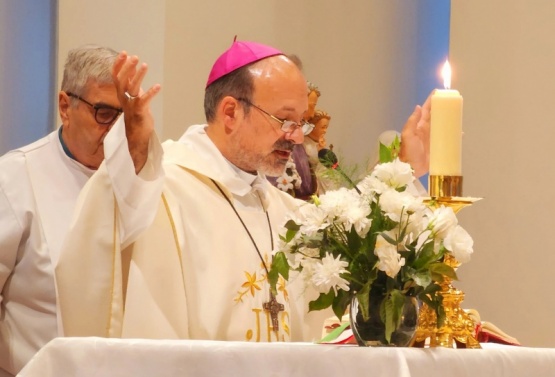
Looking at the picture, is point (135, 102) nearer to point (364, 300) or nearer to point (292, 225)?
point (292, 225)

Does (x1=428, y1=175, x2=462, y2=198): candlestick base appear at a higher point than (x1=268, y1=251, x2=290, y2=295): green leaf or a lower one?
higher

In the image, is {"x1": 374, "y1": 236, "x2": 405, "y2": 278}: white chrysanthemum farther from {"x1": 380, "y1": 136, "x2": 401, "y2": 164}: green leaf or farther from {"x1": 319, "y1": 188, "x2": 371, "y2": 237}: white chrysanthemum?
{"x1": 380, "y1": 136, "x2": 401, "y2": 164}: green leaf

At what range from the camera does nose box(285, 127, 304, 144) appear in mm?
3764

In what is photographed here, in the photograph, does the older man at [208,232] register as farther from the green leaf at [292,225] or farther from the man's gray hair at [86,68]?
the green leaf at [292,225]

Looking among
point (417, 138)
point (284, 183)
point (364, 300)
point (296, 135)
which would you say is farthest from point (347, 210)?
point (284, 183)

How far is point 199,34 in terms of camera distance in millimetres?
6098

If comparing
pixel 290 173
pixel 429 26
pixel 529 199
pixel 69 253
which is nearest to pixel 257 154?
pixel 69 253

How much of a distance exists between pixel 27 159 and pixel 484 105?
125 inches

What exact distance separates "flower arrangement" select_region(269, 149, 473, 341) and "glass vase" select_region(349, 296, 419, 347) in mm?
24

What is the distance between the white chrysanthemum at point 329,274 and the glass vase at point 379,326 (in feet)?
0.19

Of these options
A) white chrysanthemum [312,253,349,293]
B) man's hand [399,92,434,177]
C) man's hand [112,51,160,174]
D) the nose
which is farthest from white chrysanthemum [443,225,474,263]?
the nose

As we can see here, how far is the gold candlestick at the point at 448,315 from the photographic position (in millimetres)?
2379

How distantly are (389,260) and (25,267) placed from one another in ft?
5.54

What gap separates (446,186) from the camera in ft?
7.84
